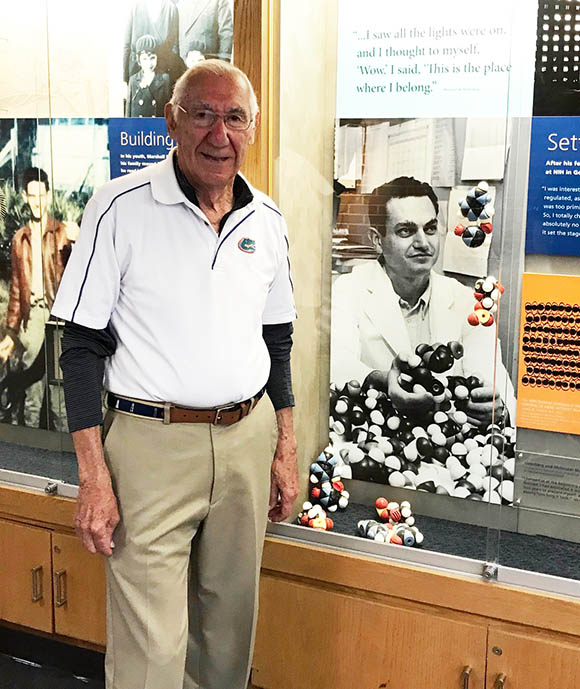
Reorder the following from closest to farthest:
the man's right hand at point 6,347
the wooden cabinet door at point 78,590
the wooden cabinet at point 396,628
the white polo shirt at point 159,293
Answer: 1. the white polo shirt at point 159,293
2. the wooden cabinet at point 396,628
3. the wooden cabinet door at point 78,590
4. the man's right hand at point 6,347

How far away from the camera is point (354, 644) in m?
2.48

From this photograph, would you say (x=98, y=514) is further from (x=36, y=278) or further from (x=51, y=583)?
(x=36, y=278)

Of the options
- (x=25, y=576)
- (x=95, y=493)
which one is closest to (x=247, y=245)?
(x=95, y=493)

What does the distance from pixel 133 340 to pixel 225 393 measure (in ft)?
0.79

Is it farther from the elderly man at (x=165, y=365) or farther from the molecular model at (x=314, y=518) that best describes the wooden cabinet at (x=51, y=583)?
the elderly man at (x=165, y=365)

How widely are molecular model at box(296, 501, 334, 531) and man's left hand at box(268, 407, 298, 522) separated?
26cm

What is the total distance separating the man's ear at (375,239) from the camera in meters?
2.58

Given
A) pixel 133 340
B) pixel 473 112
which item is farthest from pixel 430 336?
pixel 133 340

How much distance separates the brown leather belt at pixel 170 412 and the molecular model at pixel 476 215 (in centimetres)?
83

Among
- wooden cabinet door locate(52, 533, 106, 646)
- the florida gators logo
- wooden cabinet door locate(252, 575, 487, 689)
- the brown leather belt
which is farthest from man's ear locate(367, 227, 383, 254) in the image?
wooden cabinet door locate(52, 533, 106, 646)

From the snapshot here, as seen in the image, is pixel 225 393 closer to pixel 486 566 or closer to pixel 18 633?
pixel 486 566

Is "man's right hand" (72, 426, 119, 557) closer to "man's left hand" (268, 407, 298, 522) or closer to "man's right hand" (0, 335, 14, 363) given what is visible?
"man's left hand" (268, 407, 298, 522)

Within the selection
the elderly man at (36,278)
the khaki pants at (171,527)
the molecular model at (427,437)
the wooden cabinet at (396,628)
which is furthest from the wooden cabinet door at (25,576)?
the molecular model at (427,437)

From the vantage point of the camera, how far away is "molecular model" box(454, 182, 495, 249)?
242cm
